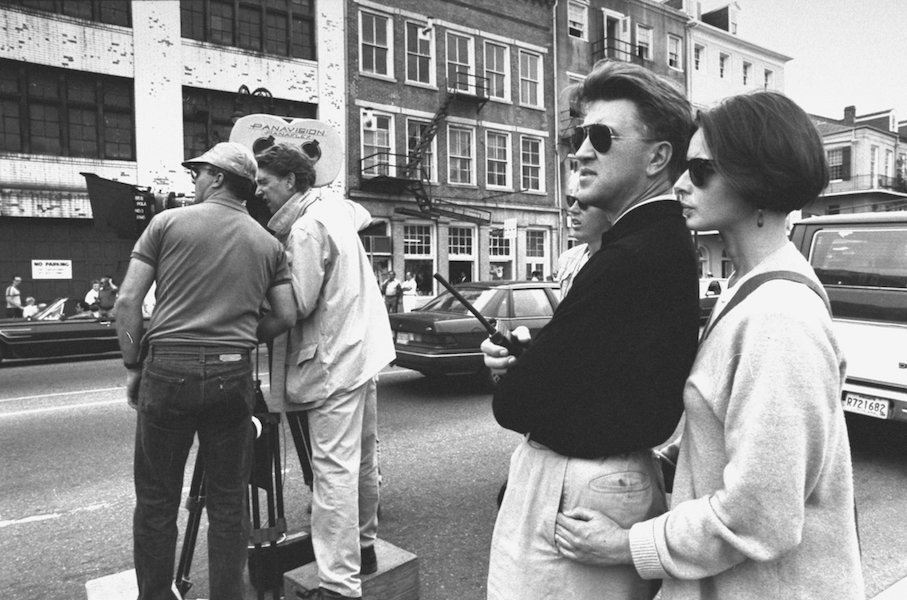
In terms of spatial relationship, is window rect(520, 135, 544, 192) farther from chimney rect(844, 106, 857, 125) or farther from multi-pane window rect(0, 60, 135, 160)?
chimney rect(844, 106, 857, 125)

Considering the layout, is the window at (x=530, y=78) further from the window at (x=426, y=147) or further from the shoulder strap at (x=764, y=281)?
the shoulder strap at (x=764, y=281)

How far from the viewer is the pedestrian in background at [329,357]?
9.00ft

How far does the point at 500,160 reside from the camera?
1029 inches

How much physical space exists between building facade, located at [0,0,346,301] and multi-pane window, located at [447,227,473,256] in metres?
7.81

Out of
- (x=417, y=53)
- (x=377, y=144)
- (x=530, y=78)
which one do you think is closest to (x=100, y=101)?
(x=377, y=144)

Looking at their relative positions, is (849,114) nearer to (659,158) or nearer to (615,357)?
(659,158)

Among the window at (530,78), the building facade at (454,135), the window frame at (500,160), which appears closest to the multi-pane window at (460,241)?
the building facade at (454,135)

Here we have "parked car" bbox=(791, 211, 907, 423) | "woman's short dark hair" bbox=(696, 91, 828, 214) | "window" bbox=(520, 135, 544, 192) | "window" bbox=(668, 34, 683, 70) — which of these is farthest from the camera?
"window" bbox=(668, 34, 683, 70)

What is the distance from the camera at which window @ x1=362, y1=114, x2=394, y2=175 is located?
22172 mm

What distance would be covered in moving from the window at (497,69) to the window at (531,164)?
2.09 meters

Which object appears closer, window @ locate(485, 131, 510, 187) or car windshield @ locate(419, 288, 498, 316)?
car windshield @ locate(419, 288, 498, 316)

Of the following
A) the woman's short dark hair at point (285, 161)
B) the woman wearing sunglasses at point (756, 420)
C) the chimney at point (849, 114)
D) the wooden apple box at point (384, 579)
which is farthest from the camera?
the chimney at point (849, 114)

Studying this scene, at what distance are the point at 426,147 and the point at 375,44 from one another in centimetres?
397

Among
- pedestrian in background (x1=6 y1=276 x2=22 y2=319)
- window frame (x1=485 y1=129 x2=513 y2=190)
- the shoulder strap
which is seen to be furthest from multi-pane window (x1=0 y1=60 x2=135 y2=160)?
the shoulder strap
